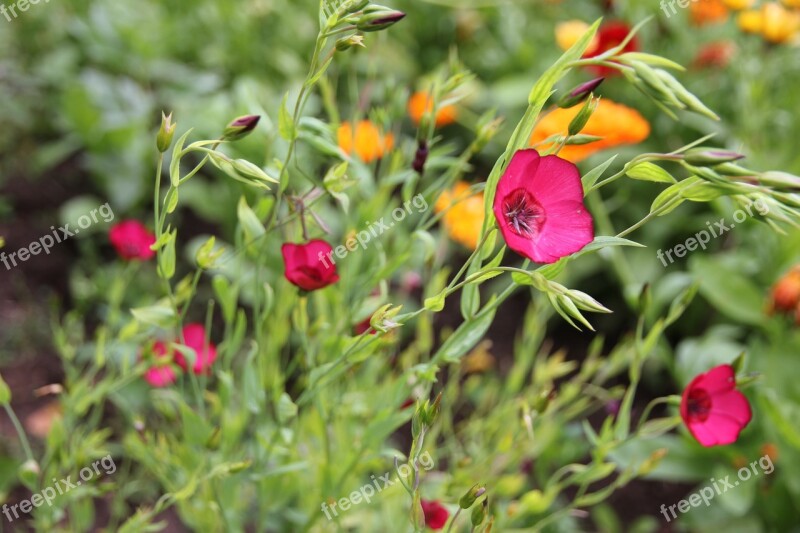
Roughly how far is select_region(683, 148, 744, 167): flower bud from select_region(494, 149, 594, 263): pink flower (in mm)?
75

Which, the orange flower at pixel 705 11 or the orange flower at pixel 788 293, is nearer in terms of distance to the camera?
the orange flower at pixel 788 293

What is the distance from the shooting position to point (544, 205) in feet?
1.88

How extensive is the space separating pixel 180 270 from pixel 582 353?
2.71ft

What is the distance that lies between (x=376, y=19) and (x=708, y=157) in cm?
24

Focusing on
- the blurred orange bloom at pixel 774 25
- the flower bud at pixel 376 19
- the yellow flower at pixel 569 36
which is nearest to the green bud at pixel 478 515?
the flower bud at pixel 376 19

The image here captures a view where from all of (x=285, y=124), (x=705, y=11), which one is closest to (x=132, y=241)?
(x=285, y=124)

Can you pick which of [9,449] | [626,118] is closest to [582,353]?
[626,118]

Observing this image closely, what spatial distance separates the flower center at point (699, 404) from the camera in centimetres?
73

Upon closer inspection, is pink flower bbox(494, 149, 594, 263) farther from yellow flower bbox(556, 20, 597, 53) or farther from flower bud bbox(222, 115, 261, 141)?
yellow flower bbox(556, 20, 597, 53)
